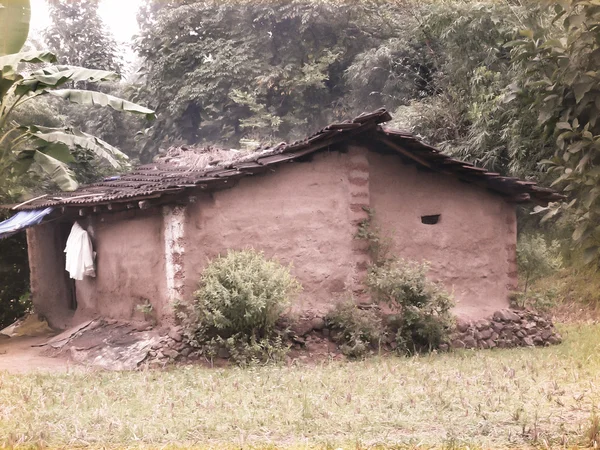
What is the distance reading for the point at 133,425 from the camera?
5391 mm

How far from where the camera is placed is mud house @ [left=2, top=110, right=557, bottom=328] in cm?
1032

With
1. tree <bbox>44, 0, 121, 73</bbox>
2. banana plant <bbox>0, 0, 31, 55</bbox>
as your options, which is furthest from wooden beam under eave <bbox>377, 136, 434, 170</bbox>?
tree <bbox>44, 0, 121, 73</bbox>

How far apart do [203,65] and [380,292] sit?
17.6m

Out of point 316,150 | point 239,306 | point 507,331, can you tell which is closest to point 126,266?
point 239,306

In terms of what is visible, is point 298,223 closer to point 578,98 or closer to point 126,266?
point 126,266

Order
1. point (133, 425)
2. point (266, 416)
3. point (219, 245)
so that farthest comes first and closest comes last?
point (219, 245) → point (266, 416) → point (133, 425)

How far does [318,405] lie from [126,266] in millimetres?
6357

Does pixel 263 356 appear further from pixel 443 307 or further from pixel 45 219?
pixel 45 219

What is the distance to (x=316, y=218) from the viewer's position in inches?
432

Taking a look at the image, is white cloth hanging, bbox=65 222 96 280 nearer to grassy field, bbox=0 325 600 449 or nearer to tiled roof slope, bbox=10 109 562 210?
tiled roof slope, bbox=10 109 562 210

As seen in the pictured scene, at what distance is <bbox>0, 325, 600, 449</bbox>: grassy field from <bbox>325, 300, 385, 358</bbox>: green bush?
84 cm

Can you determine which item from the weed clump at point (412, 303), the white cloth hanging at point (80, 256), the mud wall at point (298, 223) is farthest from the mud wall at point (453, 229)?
the white cloth hanging at point (80, 256)

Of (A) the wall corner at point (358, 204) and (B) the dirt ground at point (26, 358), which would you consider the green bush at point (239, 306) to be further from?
(B) the dirt ground at point (26, 358)

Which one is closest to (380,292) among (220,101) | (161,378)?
(161,378)
